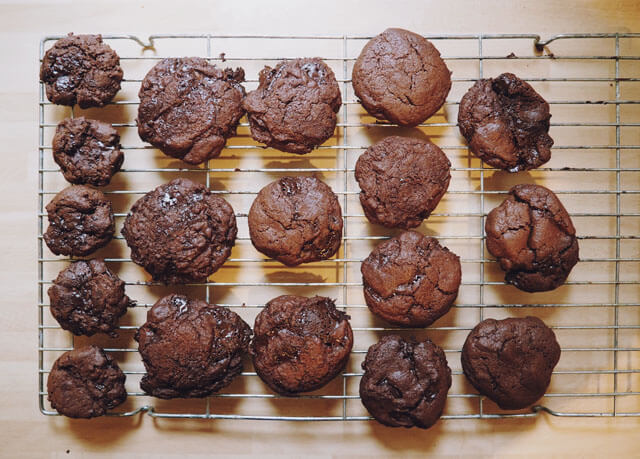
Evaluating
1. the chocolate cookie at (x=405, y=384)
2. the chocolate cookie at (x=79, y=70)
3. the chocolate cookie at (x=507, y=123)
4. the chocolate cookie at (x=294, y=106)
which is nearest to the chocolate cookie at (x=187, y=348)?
the chocolate cookie at (x=405, y=384)

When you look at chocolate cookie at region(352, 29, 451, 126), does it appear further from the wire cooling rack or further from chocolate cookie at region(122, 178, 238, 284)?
chocolate cookie at region(122, 178, 238, 284)

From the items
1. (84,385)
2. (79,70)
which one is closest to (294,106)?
(79,70)

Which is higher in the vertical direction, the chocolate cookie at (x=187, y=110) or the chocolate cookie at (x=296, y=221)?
the chocolate cookie at (x=187, y=110)

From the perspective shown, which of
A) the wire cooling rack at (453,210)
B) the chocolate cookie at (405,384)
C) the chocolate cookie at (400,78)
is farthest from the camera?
the wire cooling rack at (453,210)

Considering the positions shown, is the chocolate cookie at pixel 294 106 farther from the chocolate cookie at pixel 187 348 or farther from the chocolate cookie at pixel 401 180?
the chocolate cookie at pixel 187 348

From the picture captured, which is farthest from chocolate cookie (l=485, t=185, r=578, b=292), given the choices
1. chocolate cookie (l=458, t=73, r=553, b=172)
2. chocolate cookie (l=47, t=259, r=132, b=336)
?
chocolate cookie (l=47, t=259, r=132, b=336)
